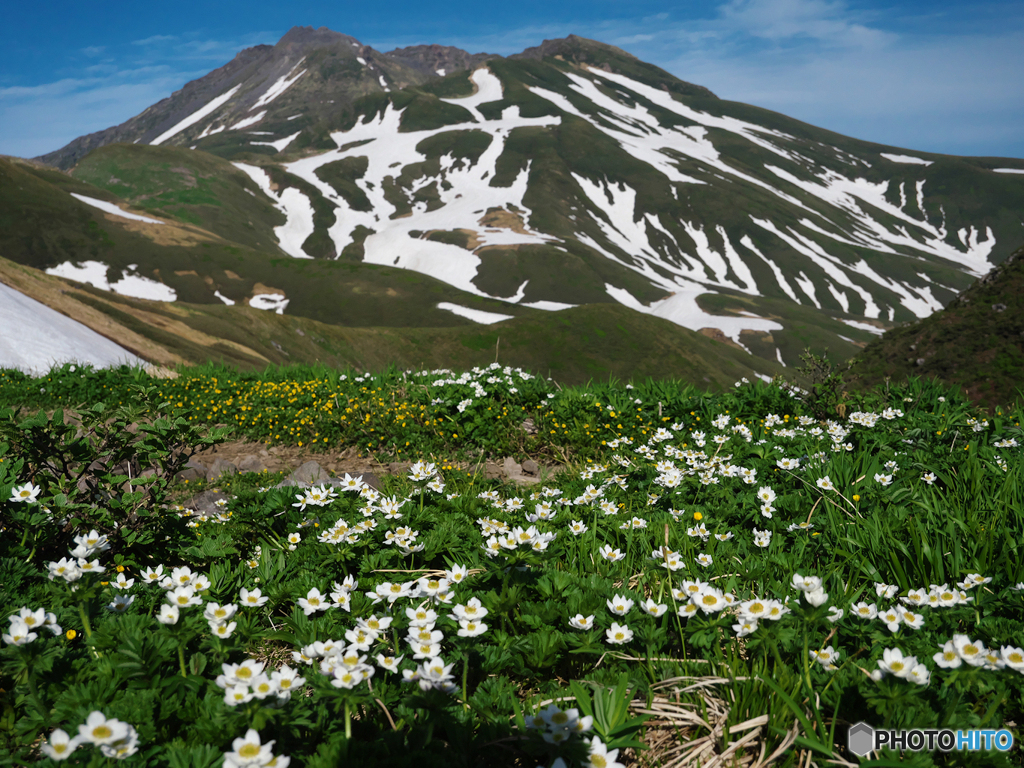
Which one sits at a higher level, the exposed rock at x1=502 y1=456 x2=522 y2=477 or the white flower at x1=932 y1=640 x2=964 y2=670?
the white flower at x1=932 y1=640 x2=964 y2=670

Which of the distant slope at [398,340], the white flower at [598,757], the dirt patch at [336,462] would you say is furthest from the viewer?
the distant slope at [398,340]

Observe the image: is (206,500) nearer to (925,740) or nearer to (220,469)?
(220,469)

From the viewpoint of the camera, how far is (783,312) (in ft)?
336

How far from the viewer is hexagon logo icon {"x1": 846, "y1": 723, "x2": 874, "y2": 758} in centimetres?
207

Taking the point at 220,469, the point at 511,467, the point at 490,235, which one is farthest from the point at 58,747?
the point at 490,235

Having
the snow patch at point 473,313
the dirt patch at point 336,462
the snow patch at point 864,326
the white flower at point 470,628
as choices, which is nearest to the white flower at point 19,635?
the white flower at point 470,628

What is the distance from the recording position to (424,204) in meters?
156

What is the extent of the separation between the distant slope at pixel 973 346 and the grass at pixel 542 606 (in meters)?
5.08

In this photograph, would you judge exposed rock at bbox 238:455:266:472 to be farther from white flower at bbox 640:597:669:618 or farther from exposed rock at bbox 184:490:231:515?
white flower at bbox 640:597:669:618

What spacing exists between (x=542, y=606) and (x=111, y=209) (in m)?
106

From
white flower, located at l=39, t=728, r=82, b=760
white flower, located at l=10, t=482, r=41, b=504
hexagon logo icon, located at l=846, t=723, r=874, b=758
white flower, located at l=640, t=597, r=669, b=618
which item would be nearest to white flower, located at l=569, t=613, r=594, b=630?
white flower, located at l=640, t=597, r=669, b=618

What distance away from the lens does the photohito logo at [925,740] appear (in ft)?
6.57

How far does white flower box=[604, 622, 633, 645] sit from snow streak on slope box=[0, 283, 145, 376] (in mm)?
13004

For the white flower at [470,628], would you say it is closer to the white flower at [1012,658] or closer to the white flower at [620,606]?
the white flower at [620,606]
